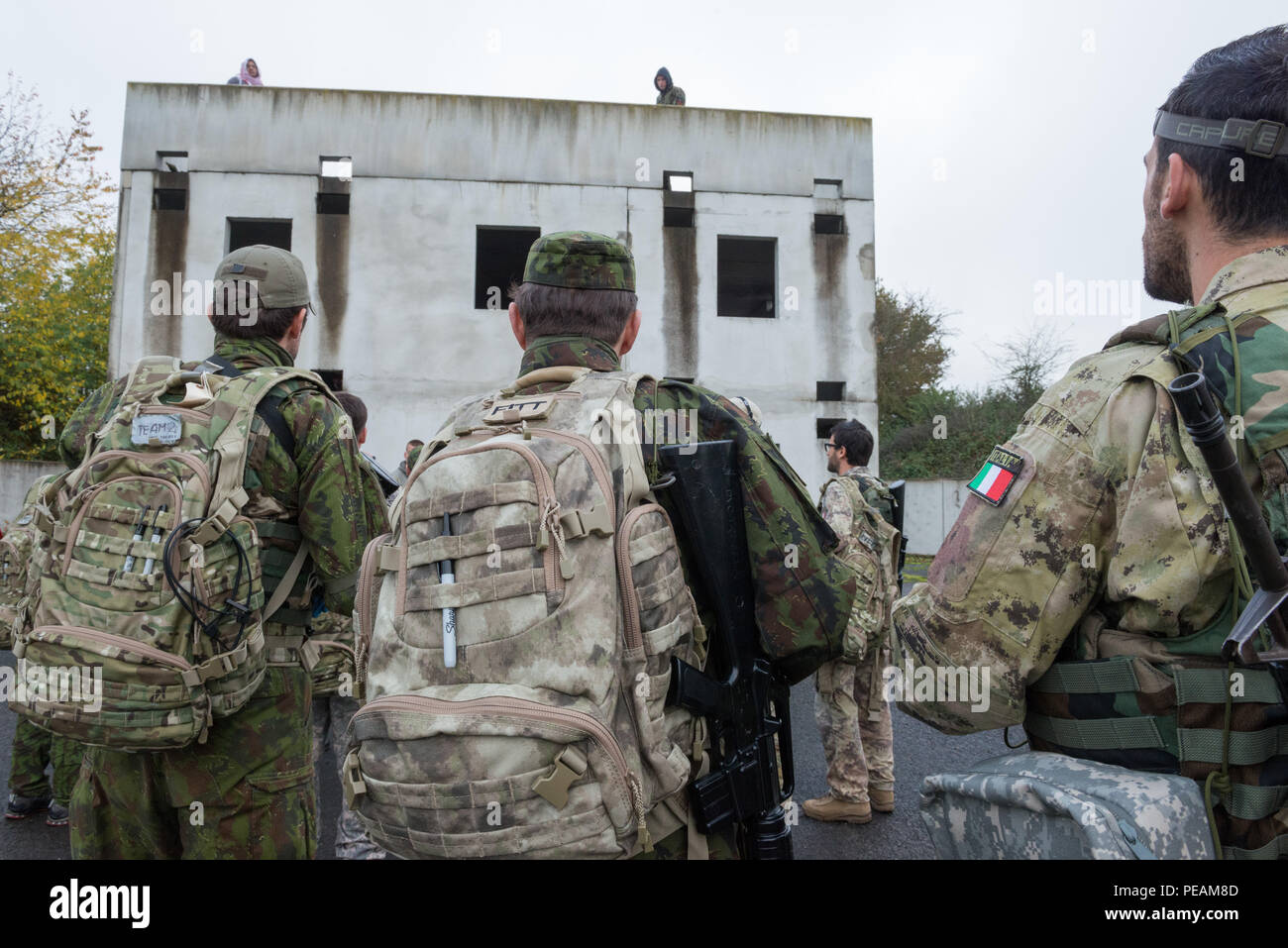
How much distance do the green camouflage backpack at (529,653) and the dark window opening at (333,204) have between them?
1313 cm

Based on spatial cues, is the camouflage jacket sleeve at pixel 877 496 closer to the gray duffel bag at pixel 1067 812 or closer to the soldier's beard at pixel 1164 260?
the soldier's beard at pixel 1164 260

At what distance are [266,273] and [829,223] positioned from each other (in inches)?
493

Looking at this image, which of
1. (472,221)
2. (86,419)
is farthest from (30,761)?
(472,221)

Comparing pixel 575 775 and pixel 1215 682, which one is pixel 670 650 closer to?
pixel 575 775

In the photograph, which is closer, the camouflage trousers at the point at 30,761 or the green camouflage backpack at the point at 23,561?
the green camouflage backpack at the point at 23,561

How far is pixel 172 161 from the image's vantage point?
13.3 m

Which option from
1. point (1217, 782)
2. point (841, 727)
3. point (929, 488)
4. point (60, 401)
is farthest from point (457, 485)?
point (60, 401)

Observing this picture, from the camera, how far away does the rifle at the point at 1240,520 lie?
112 centimetres

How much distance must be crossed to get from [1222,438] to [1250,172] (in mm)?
566

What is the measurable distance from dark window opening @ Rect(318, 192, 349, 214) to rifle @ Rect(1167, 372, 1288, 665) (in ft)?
46.0

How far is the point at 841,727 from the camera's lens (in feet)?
14.5
